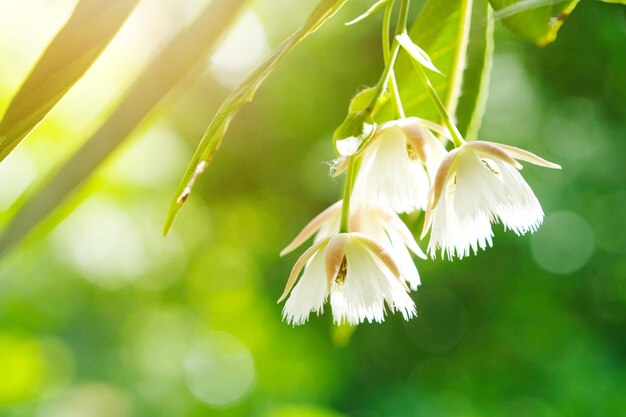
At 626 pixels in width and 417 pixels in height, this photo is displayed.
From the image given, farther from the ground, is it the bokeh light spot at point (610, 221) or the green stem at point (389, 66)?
the bokeh light spot at point (610, 221)

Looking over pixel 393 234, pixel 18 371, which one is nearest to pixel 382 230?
pixel 393 234

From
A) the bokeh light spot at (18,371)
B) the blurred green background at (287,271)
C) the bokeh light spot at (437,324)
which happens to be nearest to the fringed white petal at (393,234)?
the blurred green background at (287,271)

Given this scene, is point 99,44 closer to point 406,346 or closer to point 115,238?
point 115,238

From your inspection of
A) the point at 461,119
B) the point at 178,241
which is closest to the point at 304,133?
the point at 178,241

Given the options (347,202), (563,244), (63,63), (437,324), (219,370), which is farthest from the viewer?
(437,324)

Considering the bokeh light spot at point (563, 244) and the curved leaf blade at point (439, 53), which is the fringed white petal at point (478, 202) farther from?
the bokeh light spot at point (563, 244)

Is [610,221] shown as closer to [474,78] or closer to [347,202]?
[474,78]

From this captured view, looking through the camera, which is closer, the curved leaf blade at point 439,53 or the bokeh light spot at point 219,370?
the curved leaf blade at point 439,53
